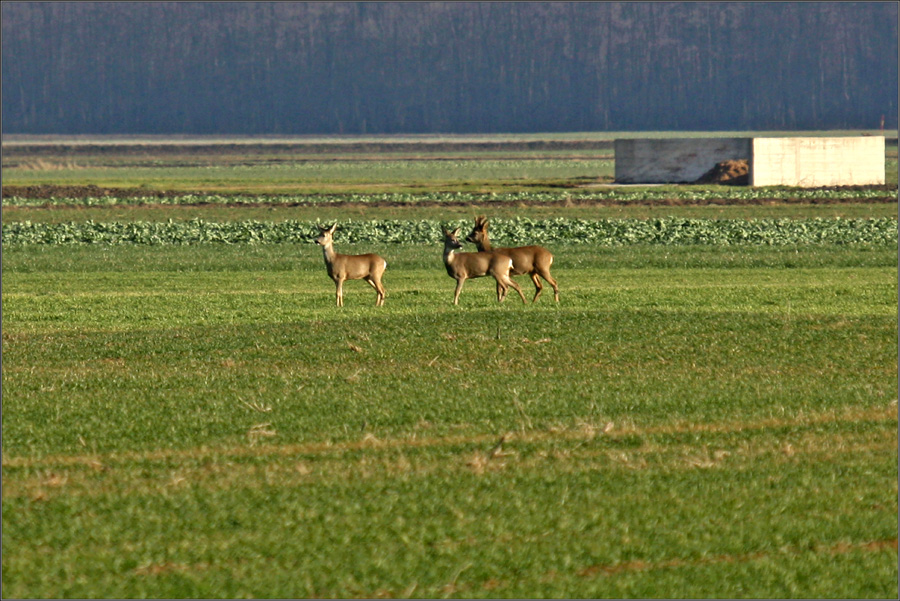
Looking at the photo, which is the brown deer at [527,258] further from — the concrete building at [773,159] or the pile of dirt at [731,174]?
the pile of dirt at [731,174]

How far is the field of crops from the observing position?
1005 cm

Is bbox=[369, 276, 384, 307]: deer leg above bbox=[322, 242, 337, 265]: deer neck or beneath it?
beneath

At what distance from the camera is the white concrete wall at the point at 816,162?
89.7 meters

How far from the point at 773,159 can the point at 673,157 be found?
7484 millimetres

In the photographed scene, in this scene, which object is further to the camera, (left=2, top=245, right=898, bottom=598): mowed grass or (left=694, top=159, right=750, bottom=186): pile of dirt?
(left=694, top=159, right=750, bottom=186): pile of dirt

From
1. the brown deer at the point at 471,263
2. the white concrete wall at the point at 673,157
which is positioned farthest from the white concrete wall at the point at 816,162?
the brown deer at the point at 471,263

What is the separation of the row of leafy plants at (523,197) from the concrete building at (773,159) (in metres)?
3.80

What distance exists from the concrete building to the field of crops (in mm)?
59302

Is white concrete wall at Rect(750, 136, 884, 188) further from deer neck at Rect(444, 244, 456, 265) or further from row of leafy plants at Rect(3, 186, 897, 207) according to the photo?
deer neck at Rect(444, 244, 456, 265)

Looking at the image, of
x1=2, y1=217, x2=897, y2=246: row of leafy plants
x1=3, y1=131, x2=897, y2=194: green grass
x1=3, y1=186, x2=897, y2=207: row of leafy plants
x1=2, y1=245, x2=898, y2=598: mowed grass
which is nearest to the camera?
x1=2, y1=245, x2=898, y2=598: mowed grass

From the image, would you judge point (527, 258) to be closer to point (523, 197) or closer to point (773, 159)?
point (523, 197)

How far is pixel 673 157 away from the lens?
9506 centimetres

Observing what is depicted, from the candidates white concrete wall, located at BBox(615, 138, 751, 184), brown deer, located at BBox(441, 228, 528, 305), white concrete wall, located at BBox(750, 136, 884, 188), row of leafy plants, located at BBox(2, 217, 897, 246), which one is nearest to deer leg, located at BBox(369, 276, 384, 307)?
brown deer, located at BBox(441, 228, 528, 305)

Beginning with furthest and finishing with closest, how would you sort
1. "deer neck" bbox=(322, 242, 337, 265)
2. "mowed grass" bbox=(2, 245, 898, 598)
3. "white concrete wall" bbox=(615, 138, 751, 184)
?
"white concrete wall" bbox=(615, 138, 751, 184) → "deer neck" bbox=(322, 242, 337, 265) → "mowed grass" bbox=(2, 245, 898, 598)
